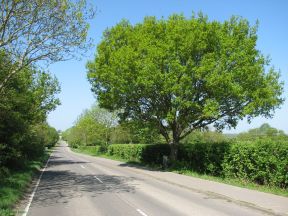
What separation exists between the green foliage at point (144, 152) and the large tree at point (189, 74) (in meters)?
5.42

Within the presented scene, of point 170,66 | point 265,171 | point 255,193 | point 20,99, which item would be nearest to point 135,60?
point 170,66

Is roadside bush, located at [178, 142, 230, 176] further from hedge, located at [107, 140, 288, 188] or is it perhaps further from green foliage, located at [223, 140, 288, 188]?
green foliage, located at [223, 140, 288, 188]

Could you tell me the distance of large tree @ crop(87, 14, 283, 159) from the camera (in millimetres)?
27567

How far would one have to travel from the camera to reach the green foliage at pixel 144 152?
38469 mm

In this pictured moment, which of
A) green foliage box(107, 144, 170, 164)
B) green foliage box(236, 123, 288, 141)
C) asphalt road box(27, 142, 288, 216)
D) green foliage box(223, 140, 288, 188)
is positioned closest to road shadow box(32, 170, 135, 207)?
asphalt road box(27, 142, 288, 216)

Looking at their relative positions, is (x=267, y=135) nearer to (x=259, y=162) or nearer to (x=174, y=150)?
(x=174, y=150)

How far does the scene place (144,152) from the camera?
42.7 m

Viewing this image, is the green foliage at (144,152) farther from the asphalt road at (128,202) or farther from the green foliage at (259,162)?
the asphalt road at (128,202)

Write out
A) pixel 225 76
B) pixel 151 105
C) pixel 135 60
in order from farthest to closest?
1. pixel 151 105
2. pixel 135 60
3. pixel 225 76

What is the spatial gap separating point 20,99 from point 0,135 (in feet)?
7.57

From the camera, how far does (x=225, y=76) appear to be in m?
27.1

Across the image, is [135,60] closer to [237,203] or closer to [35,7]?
[35,7]

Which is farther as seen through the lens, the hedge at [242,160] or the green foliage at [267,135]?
the green foliage at [267,135]

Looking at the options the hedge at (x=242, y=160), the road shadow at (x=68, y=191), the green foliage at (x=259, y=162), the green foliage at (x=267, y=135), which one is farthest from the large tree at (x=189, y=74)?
the green foliage at (x=267, y=135)
